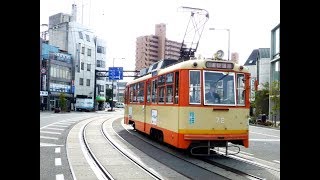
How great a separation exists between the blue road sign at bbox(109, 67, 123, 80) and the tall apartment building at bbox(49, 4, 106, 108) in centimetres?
1717

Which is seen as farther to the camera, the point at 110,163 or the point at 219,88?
the point at 219,88

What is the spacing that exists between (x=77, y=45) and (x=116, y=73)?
1864cm

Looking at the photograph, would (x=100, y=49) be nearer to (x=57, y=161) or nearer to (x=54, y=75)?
(x=54, y=75)

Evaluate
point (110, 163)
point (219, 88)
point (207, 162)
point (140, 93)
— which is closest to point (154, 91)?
point (140, 93)

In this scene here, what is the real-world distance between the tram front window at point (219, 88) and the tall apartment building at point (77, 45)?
57.1 metres

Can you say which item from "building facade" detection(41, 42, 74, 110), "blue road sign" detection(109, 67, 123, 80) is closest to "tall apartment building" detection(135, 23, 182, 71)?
"blue road sign" detection(109, 67, 123, 80)

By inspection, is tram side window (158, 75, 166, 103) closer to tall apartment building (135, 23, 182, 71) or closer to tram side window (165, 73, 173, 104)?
tram side window (165, 73, 173, 104)

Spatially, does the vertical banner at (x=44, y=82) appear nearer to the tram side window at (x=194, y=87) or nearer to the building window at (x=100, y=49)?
Answer: the building window at (x=100, y=49)

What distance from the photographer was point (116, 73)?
51875 mm

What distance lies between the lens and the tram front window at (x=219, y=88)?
11.1 m

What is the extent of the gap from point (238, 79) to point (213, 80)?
0.85 m

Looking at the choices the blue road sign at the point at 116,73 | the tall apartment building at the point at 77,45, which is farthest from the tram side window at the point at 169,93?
the tall apartment building at the point at 77,45

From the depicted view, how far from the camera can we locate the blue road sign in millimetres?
51750
